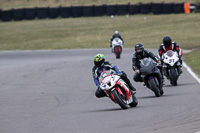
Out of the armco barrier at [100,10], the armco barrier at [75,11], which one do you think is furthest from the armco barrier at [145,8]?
the armco barrier at [100,10]

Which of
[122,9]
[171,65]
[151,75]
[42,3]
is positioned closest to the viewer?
[151,75]

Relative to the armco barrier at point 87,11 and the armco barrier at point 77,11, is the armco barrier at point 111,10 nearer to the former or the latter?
the armco barrier at point 87,11

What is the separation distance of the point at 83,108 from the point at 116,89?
1428mm

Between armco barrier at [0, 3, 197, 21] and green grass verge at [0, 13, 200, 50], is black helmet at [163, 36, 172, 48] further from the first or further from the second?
armco barrier at [0, 3, 197, 21]

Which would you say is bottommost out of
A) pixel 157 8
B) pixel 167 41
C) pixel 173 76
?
pixel 157 8

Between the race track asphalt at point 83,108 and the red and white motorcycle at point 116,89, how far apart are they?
0.21 meters

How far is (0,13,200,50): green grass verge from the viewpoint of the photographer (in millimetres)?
41875

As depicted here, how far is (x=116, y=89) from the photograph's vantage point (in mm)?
11117

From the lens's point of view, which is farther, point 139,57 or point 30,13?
point 30,13

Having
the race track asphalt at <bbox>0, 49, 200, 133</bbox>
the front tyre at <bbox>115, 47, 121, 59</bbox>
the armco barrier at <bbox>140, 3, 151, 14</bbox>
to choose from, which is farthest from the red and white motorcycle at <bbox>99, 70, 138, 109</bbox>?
the armco barrier at <bbox>140, 3, 151, 14</bbox>

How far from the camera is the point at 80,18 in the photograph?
53.2 metres

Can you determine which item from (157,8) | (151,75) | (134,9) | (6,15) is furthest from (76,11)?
(151,75)

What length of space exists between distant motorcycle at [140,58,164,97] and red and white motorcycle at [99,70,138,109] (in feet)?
4.05

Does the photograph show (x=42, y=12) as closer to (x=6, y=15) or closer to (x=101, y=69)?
(x=6, y=15)
